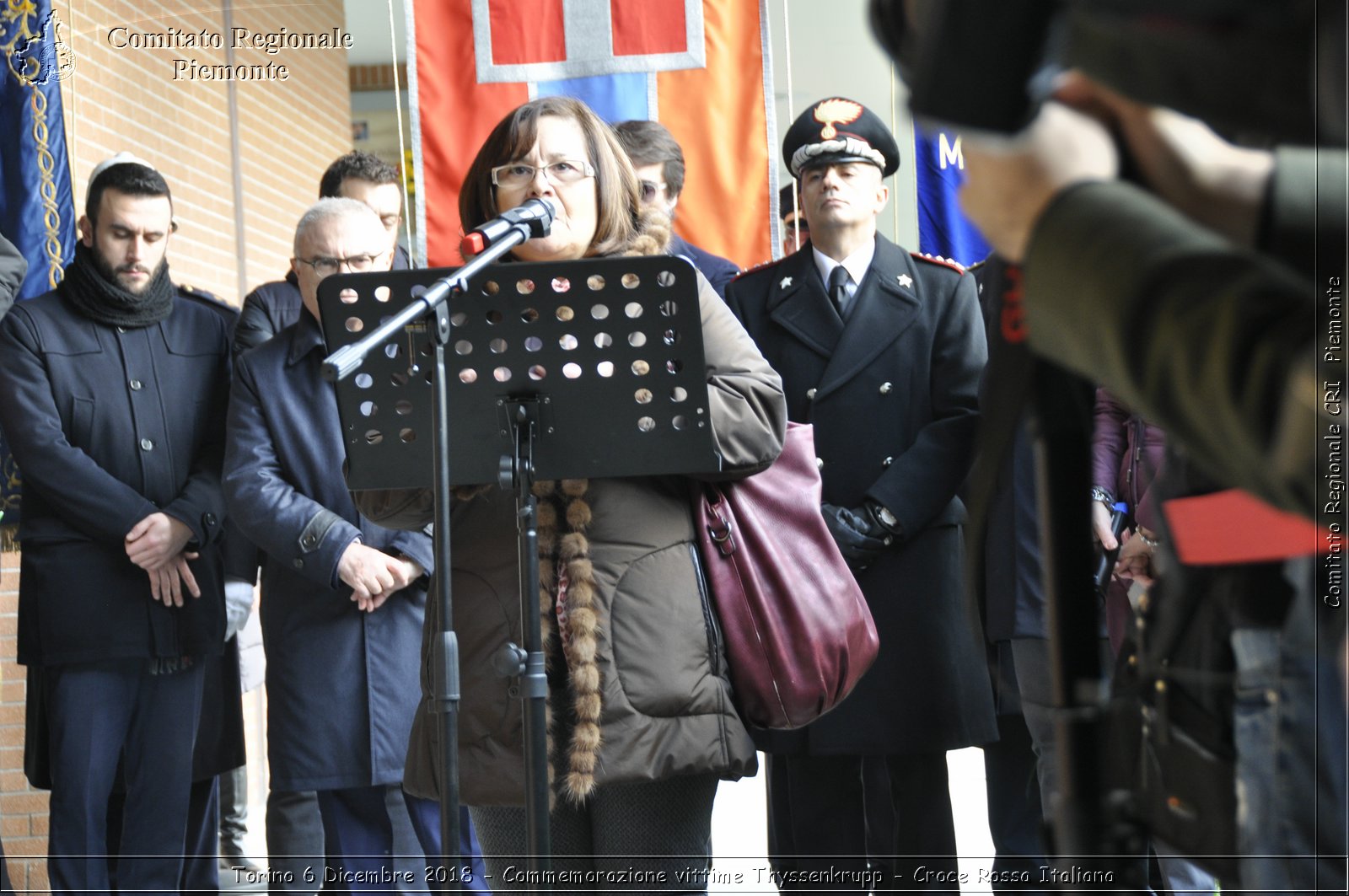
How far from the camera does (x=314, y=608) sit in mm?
3668

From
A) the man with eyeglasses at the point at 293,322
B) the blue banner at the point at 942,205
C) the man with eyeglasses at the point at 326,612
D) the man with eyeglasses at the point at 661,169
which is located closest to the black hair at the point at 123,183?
the man with eyeglasses at the point at 293,322

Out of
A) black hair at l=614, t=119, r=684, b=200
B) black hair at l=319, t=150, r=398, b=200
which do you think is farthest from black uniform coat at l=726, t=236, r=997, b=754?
black hair at l=319, t=150, r=398, b=200

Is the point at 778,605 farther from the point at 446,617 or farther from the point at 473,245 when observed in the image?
the point at 473,245

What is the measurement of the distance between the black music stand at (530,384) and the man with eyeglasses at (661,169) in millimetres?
1799

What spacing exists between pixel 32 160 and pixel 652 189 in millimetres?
2090

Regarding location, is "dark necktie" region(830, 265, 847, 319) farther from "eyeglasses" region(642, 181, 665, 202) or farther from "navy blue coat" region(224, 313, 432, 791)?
"navy blue coat" region(224, 313, 432, 791)

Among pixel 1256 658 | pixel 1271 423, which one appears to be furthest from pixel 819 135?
pixel 1271 423

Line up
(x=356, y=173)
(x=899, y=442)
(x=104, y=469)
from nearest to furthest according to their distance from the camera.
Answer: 1. (x=899, y=442)
2. (x=104, y=469)
3. (x=356, y=173)

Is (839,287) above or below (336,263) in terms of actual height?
below

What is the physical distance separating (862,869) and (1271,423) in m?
2.92

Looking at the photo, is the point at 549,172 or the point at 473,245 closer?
the point at 473,245

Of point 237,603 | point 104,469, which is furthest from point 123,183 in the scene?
point 237,603

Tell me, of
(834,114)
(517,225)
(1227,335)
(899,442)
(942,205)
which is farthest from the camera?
(942,205)

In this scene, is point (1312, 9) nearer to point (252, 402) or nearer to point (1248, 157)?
point (1248, 157)
